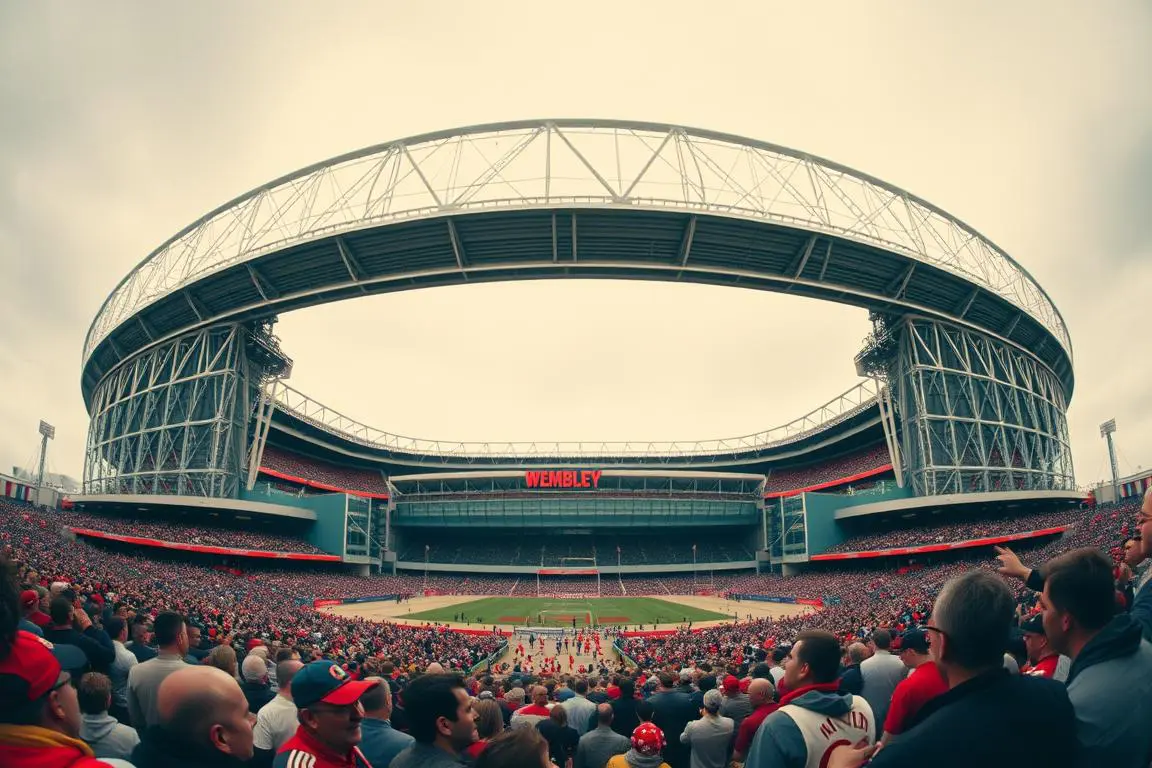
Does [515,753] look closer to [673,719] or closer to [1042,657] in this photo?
[1042,657]

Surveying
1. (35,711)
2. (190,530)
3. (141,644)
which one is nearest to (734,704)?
(35,711)

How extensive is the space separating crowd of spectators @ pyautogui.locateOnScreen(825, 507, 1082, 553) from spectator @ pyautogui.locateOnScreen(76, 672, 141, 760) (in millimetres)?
60893

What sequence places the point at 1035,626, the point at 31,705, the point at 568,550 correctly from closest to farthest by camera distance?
the point at 31,705
the point at 1035,626
the point at 568,550

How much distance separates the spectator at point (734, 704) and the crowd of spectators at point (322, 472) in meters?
81.2

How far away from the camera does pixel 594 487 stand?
85000 millimetres

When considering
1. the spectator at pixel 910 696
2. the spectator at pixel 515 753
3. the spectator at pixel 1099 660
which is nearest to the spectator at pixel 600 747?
the spectator at pixel 910 696

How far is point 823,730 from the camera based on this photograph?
12.9 feet

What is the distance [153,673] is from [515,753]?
4853mm

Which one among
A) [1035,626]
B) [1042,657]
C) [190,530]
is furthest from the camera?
[190,530]

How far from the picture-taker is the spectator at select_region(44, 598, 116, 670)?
7.00 m

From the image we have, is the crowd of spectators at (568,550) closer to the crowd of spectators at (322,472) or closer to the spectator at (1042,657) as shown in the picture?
the crowd of spectators at (322,472)

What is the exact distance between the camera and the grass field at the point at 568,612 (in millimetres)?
51750

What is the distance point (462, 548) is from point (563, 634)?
48401 mm

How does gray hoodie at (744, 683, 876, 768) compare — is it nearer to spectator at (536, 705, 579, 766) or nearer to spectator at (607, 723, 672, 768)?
spectator at (607, 723, 672, 768)
